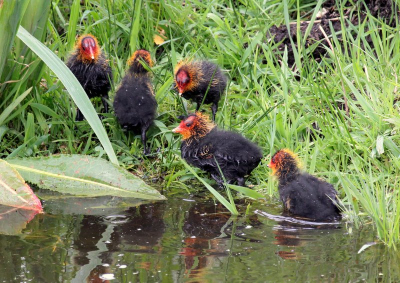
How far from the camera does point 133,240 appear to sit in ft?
13.6

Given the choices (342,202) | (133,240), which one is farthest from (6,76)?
(342,202)

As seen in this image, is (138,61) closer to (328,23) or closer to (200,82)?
(200,82)

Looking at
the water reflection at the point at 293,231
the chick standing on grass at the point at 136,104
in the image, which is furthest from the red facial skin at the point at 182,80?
the water reflection at the point at 293,231

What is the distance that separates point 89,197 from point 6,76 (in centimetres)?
131

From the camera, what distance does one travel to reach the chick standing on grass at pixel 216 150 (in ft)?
16.9

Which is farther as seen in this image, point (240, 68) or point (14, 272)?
point (240, 68)

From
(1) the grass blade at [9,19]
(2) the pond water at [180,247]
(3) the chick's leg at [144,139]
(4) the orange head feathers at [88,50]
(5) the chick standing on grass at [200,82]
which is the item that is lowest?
(2) the pond water at [180,247]

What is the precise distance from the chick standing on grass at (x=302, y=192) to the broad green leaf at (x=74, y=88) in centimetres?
121

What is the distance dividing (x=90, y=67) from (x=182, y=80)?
849mm

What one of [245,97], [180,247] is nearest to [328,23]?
[245,97]

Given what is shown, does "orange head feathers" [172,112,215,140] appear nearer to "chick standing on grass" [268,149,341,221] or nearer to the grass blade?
"chick standing on grass" [268,149,341,221]

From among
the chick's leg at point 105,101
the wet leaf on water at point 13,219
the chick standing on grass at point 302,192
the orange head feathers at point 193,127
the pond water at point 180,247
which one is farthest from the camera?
the chick's leg at point 105,101

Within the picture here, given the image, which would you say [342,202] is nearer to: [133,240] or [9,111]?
[133,240]

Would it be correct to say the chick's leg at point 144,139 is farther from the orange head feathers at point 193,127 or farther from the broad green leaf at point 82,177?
the broad green leaf at point 82,177
